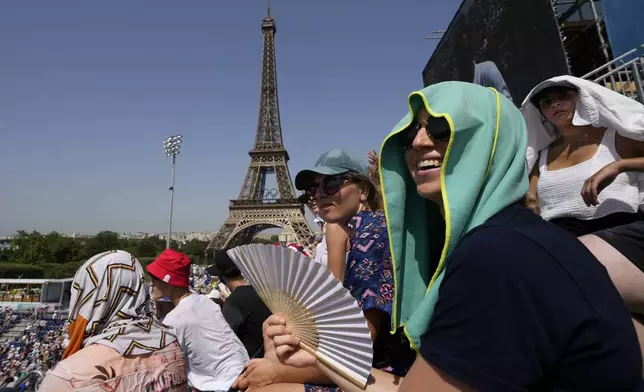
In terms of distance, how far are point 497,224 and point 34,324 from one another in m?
25.5

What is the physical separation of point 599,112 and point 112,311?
2891 mm

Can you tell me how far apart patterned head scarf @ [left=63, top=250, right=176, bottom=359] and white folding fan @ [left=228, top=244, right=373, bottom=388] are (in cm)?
115

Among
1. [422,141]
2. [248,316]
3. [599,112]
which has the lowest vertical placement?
[248,316]

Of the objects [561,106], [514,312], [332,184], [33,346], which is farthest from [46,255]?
[514,312]

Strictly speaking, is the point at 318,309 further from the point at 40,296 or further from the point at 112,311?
the point at 40,296

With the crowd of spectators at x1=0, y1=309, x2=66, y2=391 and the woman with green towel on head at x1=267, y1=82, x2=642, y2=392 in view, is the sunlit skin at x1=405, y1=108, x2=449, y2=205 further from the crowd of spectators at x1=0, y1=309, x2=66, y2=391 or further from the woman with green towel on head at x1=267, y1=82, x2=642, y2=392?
the crowd of spectators at x1=0, y1=309, x2=66, y2=391

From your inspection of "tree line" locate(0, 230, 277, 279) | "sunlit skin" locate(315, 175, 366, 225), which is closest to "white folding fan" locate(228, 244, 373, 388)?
"sunlit skin" locate(315, 175, 366, 225)

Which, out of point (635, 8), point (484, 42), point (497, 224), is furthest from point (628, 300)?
point (484, 42)

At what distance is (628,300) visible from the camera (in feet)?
4.42

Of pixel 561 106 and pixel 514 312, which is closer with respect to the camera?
pixel 514 312

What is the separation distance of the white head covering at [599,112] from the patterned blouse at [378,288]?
1.34 m

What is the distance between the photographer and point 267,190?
41219 mm

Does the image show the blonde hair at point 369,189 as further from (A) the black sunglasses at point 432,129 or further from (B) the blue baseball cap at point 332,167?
(A) the black sunglasses at point 432,129

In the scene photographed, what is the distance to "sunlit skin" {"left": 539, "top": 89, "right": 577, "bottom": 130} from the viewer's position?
2.20 m
